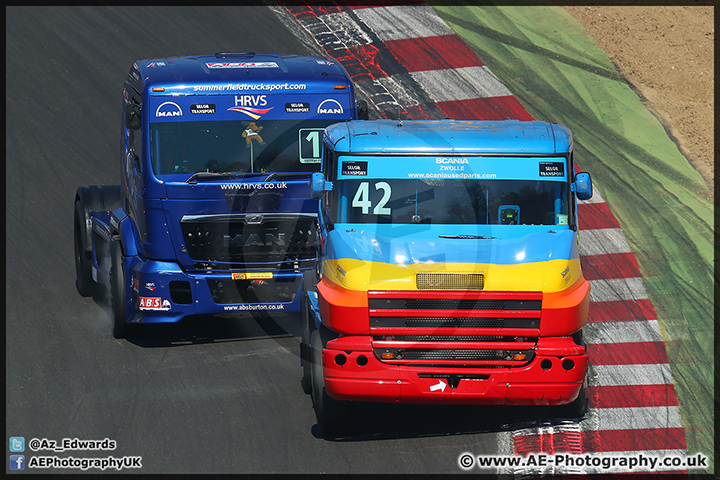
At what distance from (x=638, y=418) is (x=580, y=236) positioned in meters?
5.53

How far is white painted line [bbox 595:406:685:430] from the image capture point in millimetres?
9891

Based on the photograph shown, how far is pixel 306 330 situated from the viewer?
1075 centimetres

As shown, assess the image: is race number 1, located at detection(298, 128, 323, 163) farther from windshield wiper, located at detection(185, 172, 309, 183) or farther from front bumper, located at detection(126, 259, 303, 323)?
front bumper, located at detection(126, 259, 303, 323)

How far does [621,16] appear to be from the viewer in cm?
2050


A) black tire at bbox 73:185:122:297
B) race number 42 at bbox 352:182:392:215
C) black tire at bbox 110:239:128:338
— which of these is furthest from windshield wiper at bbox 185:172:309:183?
black tire at bbox 73:185:122:297

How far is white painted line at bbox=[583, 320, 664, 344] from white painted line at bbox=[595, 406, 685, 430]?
1754mm

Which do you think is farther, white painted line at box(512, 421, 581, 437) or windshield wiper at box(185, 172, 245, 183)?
windshield wiper at box(185, 172, 245, 183)

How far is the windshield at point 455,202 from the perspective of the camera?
9.47m

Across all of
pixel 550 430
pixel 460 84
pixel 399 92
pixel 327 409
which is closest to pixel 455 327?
pixel 327 409

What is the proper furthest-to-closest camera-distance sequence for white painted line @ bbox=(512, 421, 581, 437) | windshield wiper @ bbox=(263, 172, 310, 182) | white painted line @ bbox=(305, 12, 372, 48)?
white painted line @ bbox=(305, 12, 372, 48) < windshield wiper @ bbox=(263, 172, 310, 182) < white painted line @ bbox=(512, 421, 581, 437)

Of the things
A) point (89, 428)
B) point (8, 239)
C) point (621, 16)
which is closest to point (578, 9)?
point (621, 16)

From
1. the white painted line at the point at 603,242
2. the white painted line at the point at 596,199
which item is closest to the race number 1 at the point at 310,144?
the white painted line at the point at 603,242

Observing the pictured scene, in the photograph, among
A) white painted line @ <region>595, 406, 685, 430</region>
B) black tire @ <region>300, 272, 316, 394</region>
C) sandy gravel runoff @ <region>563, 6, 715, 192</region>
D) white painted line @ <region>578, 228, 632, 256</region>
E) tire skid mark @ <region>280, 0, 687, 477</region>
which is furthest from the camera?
sandy gravel runoff @ <region>563, 6, 715, 192</region>

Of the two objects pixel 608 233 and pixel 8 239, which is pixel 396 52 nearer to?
pixel 608 233
